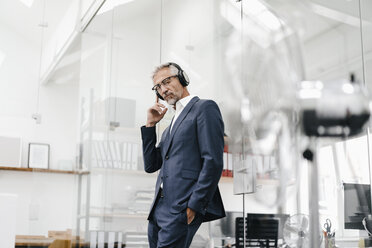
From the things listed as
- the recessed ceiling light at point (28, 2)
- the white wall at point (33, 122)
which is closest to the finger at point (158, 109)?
the white wall at point (33, 122)

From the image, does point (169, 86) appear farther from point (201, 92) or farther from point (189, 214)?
point (201, 92)

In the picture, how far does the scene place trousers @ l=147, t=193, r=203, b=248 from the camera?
4.95 feet

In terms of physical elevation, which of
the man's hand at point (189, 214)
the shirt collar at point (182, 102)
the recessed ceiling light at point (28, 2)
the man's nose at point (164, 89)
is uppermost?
the recessed ceiling light at point (28, 2)

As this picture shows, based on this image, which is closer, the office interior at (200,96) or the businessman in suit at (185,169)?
the office interior at (200,96)

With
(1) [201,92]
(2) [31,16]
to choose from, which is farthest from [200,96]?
(2) [31,16]

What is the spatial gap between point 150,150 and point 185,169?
0.29 meters

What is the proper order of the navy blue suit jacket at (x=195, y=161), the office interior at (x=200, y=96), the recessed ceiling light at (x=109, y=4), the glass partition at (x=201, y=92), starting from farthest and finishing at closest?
the recessed ceiling light at (x=109, y=4)
the navy blue suit jacket at (x=195, y=161)
the glass partition at (x=201, y=92)
the office interior at (x=200, y=96)

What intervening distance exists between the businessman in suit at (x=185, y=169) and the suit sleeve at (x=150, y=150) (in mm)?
78

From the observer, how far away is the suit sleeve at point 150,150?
1798 mm

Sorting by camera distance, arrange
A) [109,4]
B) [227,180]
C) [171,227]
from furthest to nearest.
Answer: [109,4], [227,180], [171,227]

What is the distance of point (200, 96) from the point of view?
2.81 metres

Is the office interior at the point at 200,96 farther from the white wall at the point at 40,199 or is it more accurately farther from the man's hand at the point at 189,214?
the man's hand at the point at 189,214

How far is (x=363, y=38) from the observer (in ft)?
4.72

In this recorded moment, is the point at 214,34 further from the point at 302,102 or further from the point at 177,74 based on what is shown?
the point at 302,102
